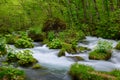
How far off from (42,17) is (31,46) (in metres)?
16.5

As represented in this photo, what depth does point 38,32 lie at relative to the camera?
2259 cm

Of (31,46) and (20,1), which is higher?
(20,1)

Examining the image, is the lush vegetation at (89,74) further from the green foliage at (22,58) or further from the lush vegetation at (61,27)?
the green foliage at (22,58)

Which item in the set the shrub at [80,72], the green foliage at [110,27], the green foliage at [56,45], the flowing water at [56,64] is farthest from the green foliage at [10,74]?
the green foliage at [110,27]

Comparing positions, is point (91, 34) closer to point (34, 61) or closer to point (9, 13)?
point (9, 13)

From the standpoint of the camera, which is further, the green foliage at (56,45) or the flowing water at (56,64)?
the green foliage at (56,45)

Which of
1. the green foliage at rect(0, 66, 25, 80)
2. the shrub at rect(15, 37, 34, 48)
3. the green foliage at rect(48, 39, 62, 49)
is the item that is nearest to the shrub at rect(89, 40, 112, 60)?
the green foliage at rect(48, 39, 62, 49)

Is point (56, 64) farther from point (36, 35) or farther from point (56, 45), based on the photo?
point (36, 35)

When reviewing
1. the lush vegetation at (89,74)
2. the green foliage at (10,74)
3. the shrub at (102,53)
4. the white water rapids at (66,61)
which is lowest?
the white water rapids at (66,61)

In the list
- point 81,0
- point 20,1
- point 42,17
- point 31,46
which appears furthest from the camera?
point 20,1

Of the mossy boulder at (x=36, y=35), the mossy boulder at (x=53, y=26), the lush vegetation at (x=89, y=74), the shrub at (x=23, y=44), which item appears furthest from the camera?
the mossy boulder at (x=53, y=26)

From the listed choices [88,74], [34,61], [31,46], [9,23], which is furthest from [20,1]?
[88,74]

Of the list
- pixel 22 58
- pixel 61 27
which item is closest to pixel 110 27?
pixel 61 27

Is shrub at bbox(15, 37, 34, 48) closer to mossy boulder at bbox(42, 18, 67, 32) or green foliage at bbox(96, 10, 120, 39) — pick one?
mossy boulder at bbox(42, 18, 67, 32)
